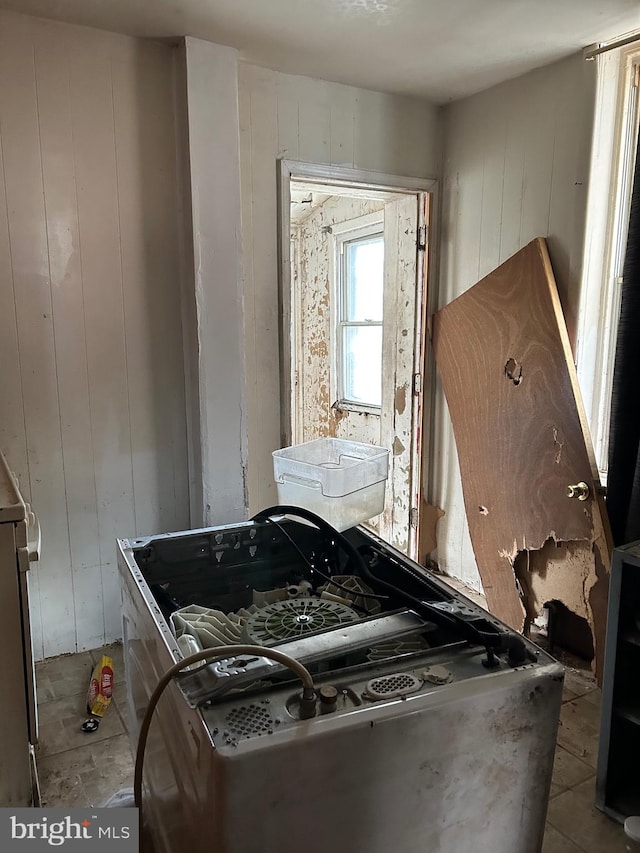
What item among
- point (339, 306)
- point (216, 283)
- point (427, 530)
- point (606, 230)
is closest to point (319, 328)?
point (339, 306)

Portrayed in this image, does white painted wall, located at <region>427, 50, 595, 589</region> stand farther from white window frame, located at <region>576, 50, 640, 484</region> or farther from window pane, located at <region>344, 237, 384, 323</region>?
window pane, located at <region>344, 237, 384, 323</region>

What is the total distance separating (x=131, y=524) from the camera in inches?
103

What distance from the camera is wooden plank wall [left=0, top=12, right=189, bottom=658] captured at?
7.32ft

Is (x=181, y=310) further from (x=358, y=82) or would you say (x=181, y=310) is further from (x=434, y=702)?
(x=434, y=702)

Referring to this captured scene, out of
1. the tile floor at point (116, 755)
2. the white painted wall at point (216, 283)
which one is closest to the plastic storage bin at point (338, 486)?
the white painted wall at point (216, 283)

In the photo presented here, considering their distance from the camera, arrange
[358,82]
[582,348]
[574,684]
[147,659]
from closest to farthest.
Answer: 1. [147,659]
2. [574,684]
3. [582,348]
4. [358,82]

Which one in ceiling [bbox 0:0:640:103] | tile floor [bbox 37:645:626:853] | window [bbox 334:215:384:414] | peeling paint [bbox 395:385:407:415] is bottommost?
tile floor [bbox 37:645:626:853]

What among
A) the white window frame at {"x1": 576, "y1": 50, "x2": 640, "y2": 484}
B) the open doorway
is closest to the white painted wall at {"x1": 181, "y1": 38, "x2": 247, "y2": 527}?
the open doorway

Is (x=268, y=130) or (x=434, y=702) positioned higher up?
(x=268, y=130)

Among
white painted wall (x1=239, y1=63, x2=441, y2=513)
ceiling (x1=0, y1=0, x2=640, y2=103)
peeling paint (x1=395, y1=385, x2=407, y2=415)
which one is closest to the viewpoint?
ceiling (x1=0, y1=0, x2=640, y2=103)

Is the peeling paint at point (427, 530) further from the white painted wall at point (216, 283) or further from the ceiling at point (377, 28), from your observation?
the ceiling at point (377, 28)

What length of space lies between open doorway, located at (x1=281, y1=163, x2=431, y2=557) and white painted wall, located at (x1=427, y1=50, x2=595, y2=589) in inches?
5.8

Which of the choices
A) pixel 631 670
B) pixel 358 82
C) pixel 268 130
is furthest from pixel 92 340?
pixel 631 670

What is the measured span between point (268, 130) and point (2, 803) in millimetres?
2552
